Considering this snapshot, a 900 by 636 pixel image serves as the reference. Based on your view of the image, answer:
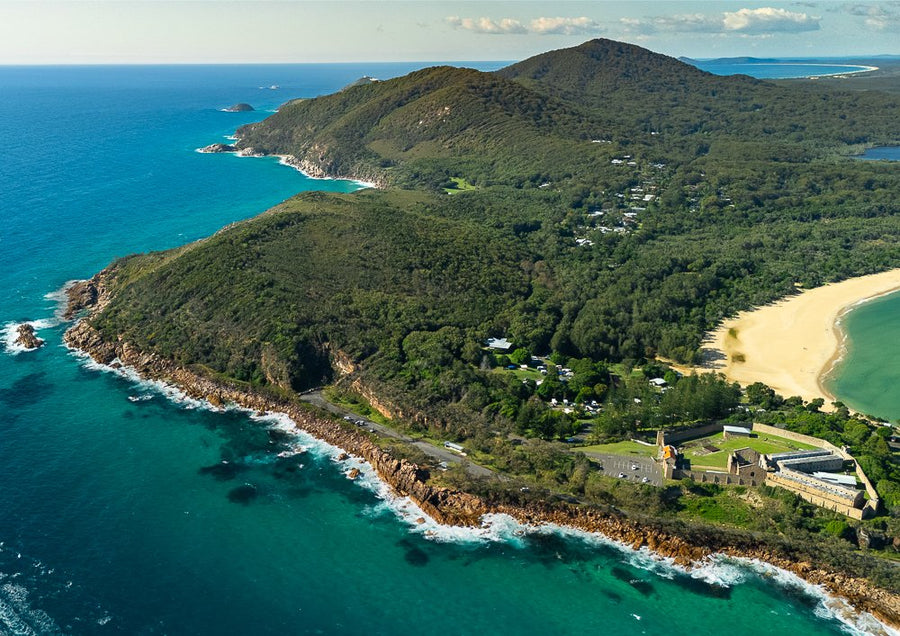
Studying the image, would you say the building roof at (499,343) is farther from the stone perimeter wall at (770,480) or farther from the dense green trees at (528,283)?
the stone perimeter wall at (770,480)

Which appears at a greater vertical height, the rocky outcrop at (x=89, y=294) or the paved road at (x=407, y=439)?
the rocky outcrop at (x=89, y=294)

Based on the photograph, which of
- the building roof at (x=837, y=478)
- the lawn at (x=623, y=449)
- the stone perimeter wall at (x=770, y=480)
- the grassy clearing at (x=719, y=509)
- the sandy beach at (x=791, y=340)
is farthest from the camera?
the sandy beach at (x=791, y=340)

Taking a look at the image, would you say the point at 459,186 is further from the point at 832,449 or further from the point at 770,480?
the point at 770,480

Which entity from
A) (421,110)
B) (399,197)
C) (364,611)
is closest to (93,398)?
(364,611)

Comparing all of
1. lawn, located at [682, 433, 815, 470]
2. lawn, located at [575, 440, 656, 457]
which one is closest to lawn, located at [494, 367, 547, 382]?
lawn, located at [575, 440, 656, 457]

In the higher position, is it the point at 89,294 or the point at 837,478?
the point at 89,294

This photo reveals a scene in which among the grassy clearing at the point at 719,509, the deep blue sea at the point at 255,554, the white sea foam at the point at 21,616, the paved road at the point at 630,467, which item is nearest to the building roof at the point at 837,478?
the grassy clearing at the point at 719,509

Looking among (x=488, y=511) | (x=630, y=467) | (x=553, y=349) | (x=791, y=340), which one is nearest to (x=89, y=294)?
(x=553, y=349)

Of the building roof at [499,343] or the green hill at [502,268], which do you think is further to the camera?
the building roof at [499,343]
